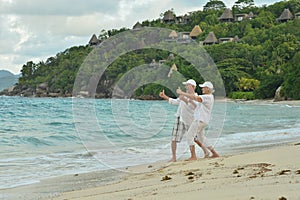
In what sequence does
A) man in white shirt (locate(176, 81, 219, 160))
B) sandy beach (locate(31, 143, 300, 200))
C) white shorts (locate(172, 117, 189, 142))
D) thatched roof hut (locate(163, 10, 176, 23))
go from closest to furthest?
sandy beach (locate(31, 143, 300, 200)) < man in white shirt (locate(176, 81, 219, 160)) < white shorts (locate(172, 117, 189, 142)) < thatched roof hut (locate(163, 10, 176, 23))

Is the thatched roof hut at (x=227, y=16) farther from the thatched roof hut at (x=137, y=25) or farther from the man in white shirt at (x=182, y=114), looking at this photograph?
the man in white shirt at (x=182, y=114)

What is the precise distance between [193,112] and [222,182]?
3.26 metres

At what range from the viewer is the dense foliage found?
56222 mm

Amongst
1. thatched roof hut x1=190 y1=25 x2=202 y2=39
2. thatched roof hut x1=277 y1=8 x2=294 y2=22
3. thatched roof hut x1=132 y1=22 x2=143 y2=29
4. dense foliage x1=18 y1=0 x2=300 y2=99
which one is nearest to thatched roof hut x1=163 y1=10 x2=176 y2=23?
dense foliage x1=18 y1=0 x2=300 y2=99

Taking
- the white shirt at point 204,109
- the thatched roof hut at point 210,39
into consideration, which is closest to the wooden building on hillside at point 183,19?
the thatched roof hut at point 210,39

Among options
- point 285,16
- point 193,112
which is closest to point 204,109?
point 193,112

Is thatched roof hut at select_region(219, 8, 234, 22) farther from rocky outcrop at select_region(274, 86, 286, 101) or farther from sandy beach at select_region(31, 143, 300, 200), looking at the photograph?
sandy beach at select_region(31, 143, 300, 200)

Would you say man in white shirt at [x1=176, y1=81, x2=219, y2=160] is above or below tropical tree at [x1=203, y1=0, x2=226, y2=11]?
below

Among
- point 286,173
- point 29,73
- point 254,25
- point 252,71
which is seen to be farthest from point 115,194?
point 29,73

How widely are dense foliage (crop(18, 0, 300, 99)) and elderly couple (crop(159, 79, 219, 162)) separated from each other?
33.9 m

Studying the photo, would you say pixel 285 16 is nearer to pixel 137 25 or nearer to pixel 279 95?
pixel 137 25

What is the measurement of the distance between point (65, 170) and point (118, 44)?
47.3 feet

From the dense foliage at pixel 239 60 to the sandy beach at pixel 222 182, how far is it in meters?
35.7

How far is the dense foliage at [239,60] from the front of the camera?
184 ft
